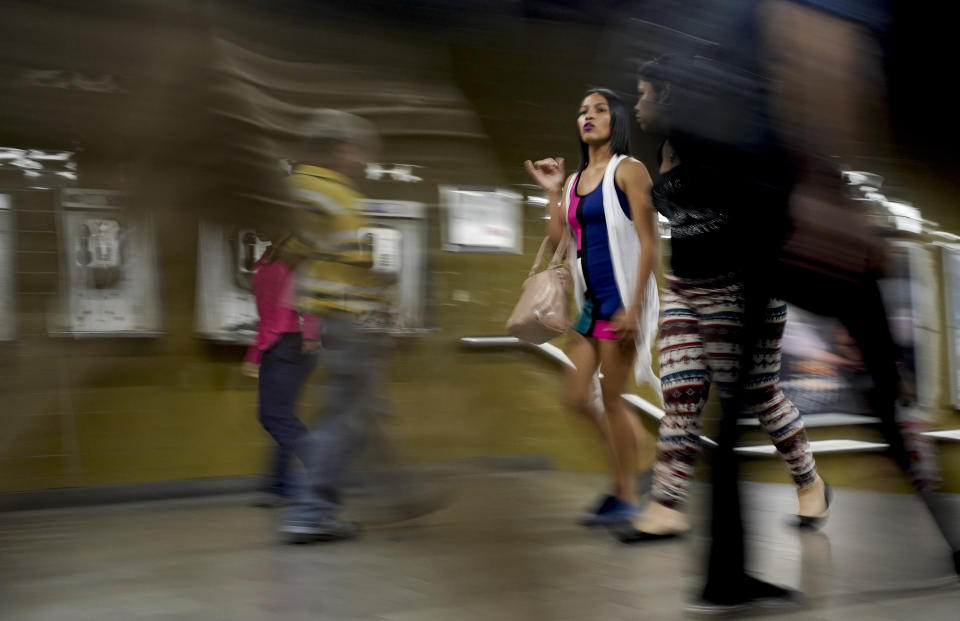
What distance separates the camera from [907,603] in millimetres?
2586

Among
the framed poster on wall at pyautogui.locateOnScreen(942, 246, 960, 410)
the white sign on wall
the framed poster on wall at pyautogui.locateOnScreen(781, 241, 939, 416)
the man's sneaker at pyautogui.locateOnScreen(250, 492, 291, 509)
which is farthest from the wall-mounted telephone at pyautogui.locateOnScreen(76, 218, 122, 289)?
the framed poster on wall at pyautogui.locateOnScreen(942, 246, 960, 410)

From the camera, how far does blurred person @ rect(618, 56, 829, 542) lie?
2.46 meters

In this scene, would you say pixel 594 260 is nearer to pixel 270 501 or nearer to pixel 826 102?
pixel 270 501

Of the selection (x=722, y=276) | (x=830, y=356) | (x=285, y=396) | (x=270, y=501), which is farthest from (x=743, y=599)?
(x=830, y=356)

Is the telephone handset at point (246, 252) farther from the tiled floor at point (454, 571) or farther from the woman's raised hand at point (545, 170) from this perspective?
the tiled floor at point (454, 571)

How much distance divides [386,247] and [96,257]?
428 millimetres

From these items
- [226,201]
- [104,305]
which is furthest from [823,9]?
[104,305]

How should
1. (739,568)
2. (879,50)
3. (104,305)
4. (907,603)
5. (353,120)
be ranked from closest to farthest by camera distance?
(104,305) → (353,120) → (879,50) → (739,568) → (907,603)

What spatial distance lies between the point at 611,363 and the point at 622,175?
2.24 ft

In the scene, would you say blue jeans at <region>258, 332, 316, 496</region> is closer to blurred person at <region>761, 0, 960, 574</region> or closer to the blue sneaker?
the blue sneaker

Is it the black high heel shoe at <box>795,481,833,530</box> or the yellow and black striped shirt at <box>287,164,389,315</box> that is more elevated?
→ the yellow and black striped shirt at <box>287,164,389,315</box>

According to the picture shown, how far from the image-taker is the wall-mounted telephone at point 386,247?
98cm

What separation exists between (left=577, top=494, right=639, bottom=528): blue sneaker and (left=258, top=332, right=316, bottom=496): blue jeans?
1.20 metres

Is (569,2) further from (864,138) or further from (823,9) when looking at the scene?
(864,138)
